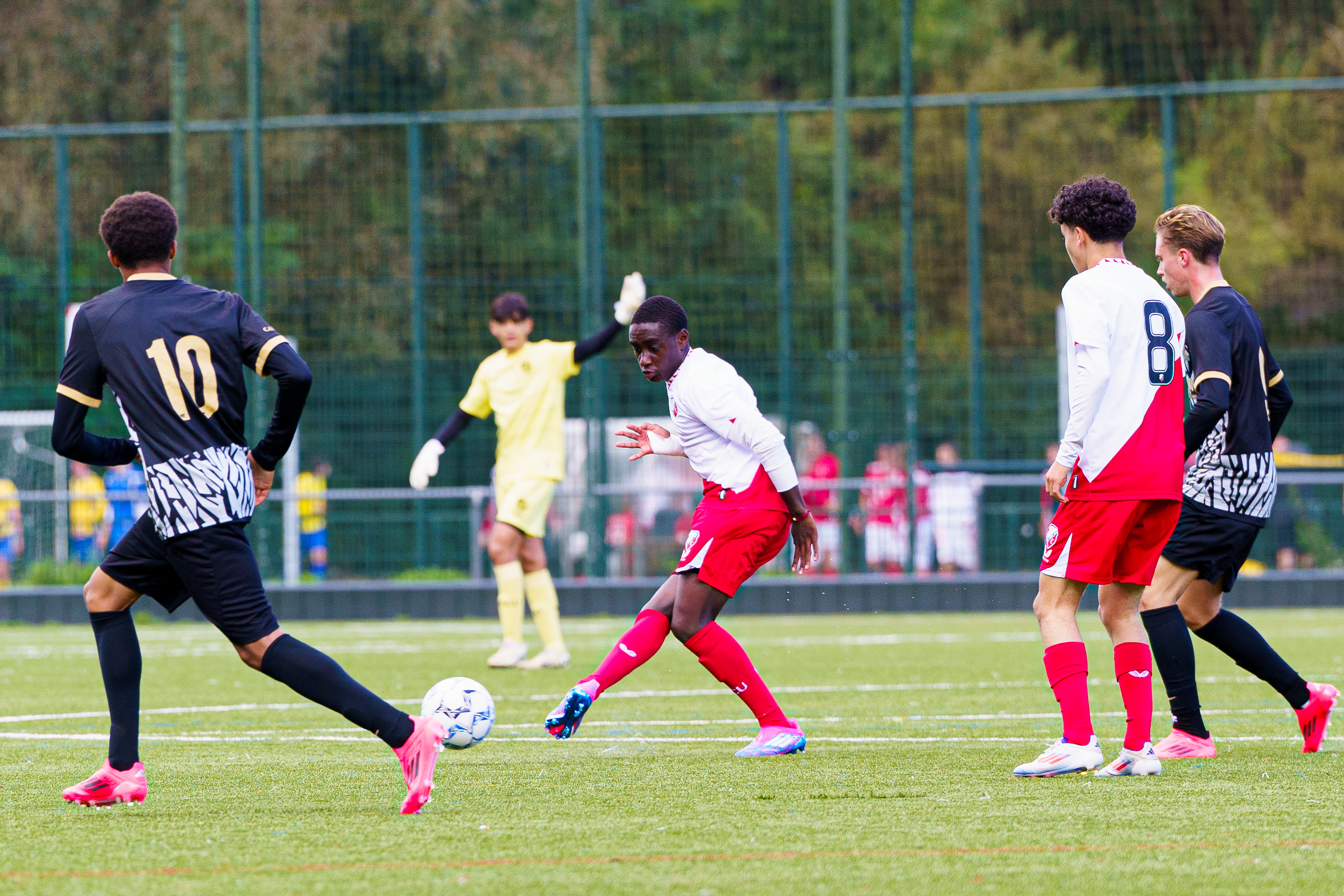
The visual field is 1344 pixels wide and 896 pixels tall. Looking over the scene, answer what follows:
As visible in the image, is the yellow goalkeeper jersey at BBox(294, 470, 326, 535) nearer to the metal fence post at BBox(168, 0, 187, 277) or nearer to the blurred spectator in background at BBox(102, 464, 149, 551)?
the blurred spectator in background at BBox(102, 464, 149, 551)

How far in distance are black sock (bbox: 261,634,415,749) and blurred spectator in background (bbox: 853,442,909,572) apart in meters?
13.0

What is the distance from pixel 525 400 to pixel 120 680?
605 cm

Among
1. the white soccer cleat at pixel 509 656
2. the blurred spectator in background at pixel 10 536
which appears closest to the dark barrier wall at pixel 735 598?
the blurred spectator in background at pixel 10 536

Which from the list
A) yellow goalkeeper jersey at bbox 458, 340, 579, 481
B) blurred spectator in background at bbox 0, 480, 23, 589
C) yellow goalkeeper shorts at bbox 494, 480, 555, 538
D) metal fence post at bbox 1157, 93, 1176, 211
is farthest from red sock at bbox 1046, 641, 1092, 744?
metal fence post at bbox 1157, 93, 1176, 211

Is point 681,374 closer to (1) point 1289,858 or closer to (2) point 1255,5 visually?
(1) point 1289,858

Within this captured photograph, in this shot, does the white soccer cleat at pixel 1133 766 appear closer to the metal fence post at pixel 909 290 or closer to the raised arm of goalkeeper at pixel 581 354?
the raised arm of goalkeeper at pixel 581 354

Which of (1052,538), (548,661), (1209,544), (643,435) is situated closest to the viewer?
(1052,538)

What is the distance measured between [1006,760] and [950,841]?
1.83m

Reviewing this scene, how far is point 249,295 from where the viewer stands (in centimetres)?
1912

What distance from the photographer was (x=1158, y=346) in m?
6.12

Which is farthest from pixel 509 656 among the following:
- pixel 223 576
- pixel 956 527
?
pixel 956 527

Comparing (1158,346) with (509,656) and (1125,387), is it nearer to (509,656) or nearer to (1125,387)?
(1125,387)

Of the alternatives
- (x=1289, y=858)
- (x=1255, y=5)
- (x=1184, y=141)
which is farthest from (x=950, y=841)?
(x=1255, y=5)

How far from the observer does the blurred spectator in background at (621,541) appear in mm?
18219
